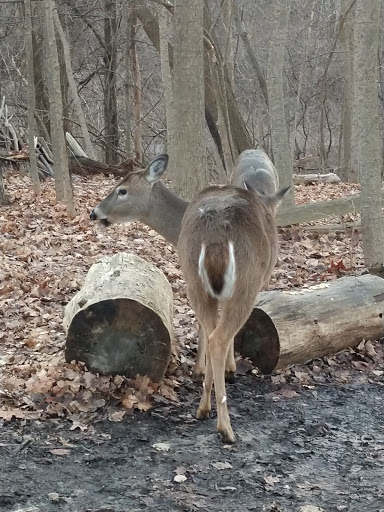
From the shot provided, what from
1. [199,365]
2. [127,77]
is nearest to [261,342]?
[199,365]

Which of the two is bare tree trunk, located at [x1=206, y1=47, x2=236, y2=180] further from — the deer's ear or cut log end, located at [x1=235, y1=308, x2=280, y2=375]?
cut log end, located at [x1=235, y1=308, x2=280, y2=375]

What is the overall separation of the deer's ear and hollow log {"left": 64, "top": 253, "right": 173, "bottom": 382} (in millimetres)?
1434

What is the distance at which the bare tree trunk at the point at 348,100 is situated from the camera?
19359 millimetres

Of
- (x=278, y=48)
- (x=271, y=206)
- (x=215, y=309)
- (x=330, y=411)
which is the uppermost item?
(x=278, y=48)

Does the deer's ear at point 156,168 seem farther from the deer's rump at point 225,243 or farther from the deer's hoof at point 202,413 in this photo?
the deer's hoof at point 202,413

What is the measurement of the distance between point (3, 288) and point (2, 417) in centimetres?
286

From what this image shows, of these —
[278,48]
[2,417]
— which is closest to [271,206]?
[2,417]

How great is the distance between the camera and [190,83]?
945cm

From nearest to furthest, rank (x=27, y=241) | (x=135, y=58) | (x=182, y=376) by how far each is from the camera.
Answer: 1. (x=182, y=376)
2. (x=27, y=241)
3. (x=135, y=58)

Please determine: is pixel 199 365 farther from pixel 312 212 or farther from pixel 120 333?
pixel 312 212

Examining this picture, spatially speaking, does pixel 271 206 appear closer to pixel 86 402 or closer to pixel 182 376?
pixel 182 376

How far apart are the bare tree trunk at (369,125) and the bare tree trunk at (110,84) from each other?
562 inches

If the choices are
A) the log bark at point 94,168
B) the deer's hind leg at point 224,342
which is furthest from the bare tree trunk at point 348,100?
the deer's hind leg at point 224,342

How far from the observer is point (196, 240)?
5.15m
